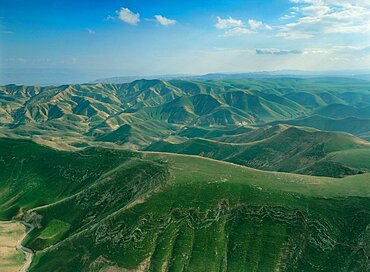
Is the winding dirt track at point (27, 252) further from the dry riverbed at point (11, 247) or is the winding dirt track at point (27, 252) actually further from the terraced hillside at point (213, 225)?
the terraced hillside at point (213, 225)

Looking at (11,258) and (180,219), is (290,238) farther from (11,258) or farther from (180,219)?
(11,258)

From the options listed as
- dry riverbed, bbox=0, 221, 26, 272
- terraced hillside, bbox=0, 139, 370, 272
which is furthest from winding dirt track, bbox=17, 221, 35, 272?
terraced hillside, bbox=0, 139, 370, 272

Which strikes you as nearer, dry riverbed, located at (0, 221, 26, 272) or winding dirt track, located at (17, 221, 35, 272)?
winding dirt track, located at (17, 221, 35, 272)

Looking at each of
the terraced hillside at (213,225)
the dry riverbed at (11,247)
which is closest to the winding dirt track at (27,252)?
the dry riverbed at (11,247)

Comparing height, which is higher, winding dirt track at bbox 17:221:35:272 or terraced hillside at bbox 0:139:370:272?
terraced hillside at bbox 0:139:370:272

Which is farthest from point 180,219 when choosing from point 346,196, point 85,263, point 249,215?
point 346,196

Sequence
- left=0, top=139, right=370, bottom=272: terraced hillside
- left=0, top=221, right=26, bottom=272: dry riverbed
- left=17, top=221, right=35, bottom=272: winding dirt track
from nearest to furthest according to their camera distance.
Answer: left=0, top=139, right=370, bottom=272: terraced hillside → left=17, top=221, right=35, bottom=272: winding dirt track → left=0, top=221, right=26, bottom=272: dry riverbed

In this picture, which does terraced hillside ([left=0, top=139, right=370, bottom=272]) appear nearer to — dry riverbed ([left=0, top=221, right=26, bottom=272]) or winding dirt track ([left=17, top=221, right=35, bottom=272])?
winding dirt track ([left=17, top=221, right=35, bottom=272])

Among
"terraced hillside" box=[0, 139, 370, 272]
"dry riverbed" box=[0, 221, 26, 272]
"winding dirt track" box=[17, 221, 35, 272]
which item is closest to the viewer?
"terraced hillside" box=[0, 139, 370, 272]
